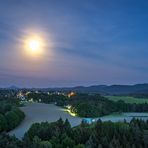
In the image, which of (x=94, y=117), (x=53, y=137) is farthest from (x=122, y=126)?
(x=94, y=117)

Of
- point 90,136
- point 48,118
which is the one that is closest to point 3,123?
point 90,136

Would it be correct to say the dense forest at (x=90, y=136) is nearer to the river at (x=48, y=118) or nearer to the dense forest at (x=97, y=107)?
the river at (x=48, y=118)

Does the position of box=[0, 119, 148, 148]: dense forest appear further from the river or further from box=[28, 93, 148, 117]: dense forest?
box=[28, 93, 148, 117]: dense forest

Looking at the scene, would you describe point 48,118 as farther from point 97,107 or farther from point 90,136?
point 90,136

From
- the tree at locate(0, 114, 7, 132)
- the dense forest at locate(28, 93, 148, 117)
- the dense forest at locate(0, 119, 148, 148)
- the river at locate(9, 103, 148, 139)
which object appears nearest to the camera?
the dense forest at locate(0, 119, 148, 148)

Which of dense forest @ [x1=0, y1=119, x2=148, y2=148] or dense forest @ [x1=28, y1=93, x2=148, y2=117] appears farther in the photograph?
dense forest @ [x1=28, y1=93, x2=148, y2=117]

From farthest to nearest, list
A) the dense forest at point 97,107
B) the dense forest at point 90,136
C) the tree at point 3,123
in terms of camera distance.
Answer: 1. the dense forest at point 97,107
2. the tree at point 3,123
3. the dense forest at point 90,136

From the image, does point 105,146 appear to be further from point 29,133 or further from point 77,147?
point 29,133

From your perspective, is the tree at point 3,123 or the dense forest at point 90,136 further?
the tree at point 3,123

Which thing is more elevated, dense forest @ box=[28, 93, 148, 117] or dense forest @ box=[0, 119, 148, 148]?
dense forest @ box=[28, 93, 148, 117]

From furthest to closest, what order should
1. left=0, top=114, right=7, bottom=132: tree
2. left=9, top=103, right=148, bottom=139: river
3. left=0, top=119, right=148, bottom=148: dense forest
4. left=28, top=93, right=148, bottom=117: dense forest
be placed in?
left=28, top=93, right=148, bottom=117: dense forest < left=9, top=103, right=148, bottom=139: river < left=0, top=114, right=7, bottom=132: tree < left=0, top=119, right=148, bottom=148: dense forest

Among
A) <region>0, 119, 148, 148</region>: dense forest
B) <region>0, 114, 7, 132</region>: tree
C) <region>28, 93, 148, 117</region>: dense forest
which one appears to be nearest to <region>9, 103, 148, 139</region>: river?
<region>0, 114, 7, 132</region>: tree

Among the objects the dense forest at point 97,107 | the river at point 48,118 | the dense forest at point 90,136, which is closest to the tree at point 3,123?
the river at point 48,118

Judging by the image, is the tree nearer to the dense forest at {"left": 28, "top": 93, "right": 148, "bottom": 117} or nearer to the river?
the river
